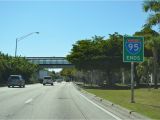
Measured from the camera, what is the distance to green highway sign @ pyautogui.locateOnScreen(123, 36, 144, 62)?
87.5 ft

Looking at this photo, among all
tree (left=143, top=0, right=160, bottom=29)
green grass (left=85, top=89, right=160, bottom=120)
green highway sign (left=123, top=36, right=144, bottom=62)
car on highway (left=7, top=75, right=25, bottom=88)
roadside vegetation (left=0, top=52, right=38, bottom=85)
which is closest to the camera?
green grass (left=85, top=89, right=160, bottom=120)

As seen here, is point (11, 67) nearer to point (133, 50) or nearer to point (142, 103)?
point (133, 50)

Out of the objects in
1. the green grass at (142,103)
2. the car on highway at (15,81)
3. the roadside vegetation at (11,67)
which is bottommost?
the green grass at (142,103)

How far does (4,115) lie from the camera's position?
1886 cm

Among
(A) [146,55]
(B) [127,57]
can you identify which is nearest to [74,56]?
(A) [146,55]

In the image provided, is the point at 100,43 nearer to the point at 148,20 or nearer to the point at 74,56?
the point at 74,56

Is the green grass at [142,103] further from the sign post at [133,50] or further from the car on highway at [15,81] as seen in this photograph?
the car on highway at [15,81]

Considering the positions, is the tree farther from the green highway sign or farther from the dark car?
the dark car

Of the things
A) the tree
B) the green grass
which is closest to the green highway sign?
the green grass

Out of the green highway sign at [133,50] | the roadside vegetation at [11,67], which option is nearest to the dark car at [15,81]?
the roadside vegetation at [11,67]

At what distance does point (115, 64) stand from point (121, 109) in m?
41.5

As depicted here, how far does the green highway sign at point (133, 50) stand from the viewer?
1049 inches

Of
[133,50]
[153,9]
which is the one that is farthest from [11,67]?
[133,50]

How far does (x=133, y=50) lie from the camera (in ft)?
87.9
